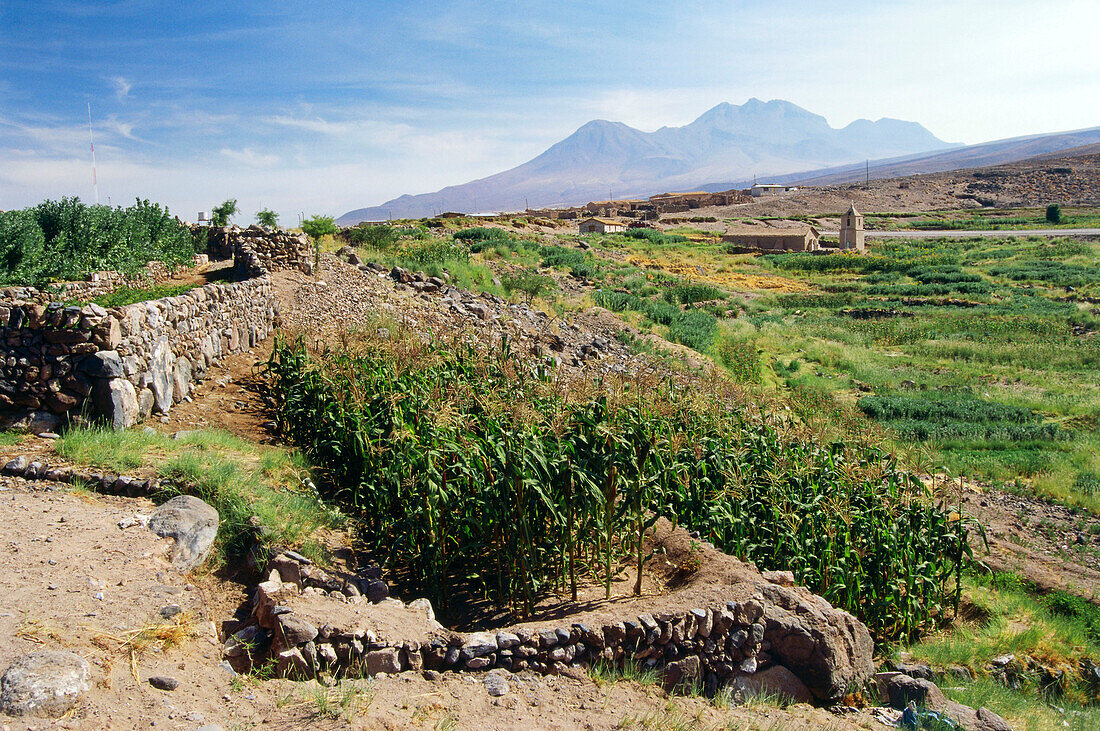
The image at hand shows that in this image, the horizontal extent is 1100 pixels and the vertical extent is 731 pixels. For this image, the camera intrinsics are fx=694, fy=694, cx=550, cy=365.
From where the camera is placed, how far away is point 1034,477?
12.1 m

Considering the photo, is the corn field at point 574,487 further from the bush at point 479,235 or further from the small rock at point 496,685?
the bush at point 479,235

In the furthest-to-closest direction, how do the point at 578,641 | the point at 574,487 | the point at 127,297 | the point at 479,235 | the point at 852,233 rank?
the point at 852,233 → the point at 479,235 → the point at 127,297 → the point at 574,487 → the point at 578,641

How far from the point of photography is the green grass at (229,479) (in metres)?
5.93

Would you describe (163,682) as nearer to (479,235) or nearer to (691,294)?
(691,294)

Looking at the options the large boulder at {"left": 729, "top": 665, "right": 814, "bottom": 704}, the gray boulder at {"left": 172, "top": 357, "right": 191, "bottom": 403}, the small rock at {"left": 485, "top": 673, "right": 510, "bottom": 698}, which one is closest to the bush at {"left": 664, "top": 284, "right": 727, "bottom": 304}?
the gray boulder at {"left": 172, "top": 357, "right": 191, "bottom": 403}

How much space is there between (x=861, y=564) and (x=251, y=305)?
32.6ft

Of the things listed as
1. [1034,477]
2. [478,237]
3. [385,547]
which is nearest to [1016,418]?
[1034,477]

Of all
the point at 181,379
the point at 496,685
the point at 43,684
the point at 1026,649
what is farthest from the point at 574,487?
the point at 181,379

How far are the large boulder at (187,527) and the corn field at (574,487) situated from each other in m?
1.38

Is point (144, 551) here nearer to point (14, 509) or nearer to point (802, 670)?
point (14, 509)

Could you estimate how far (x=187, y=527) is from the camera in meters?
5.62

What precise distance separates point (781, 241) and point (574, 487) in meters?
47.6

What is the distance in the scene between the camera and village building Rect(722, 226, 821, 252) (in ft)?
160

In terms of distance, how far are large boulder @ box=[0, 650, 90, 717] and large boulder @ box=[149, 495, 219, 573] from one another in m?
1.56
